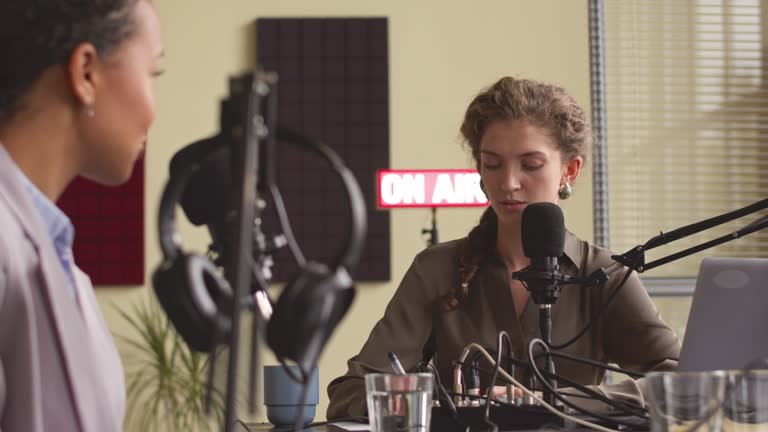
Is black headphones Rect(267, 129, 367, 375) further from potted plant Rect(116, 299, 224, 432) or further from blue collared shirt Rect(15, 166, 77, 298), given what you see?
potted plant Rect(116, 299, 224, 432)

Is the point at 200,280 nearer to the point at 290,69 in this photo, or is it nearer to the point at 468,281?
the point at 468,281

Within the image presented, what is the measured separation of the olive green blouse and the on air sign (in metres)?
0.95

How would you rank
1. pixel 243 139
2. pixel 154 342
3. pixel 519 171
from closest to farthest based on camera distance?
pixel 243 139, pixel 519 171, pixel 154 342

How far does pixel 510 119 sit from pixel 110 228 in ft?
7.81

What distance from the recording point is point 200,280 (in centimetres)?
65

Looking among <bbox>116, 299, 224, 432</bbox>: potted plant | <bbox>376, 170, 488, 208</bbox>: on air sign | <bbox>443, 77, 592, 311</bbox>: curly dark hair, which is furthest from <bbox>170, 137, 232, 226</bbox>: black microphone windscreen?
<bbox>116, 299, 224, 432</bbox>: potted plant

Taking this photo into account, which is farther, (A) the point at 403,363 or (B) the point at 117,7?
(A) the point at 403,363

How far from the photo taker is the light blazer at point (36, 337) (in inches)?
35.0

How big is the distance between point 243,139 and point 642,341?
1.73m

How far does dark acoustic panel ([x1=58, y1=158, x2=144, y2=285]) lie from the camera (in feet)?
13.1

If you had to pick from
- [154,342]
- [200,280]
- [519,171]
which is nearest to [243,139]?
[200,280]

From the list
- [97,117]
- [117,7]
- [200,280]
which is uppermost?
[117,7]

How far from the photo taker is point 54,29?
2.95 feet

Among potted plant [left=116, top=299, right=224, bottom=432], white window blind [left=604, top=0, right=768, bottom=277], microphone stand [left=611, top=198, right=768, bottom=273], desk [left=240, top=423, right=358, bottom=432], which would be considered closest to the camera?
microphone stand [left=611, top=198, right=768, bottom=273]
